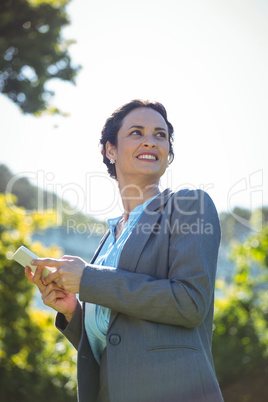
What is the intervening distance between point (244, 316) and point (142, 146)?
183 inches

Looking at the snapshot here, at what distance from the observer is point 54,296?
75.8 inches

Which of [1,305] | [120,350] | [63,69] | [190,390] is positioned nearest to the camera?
[190,390]

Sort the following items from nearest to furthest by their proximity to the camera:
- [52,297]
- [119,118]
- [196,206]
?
[196,206], [52,297], [119,118]

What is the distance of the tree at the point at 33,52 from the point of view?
5.29m

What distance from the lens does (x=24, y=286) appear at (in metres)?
5.35

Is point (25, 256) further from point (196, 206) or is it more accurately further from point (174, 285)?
point (196, 206)

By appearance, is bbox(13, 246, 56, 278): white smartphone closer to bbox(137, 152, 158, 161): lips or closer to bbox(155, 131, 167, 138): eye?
bbox(137, 152, 158, 161): lips

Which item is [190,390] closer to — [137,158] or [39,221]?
[137,158]

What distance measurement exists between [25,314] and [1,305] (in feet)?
1.22

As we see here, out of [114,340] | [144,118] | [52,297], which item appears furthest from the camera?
[144,118]

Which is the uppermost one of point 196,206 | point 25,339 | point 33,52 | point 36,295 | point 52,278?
point 33,52

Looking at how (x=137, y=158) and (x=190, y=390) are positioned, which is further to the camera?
(x=137, y=158)

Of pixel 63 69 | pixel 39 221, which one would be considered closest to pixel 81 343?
pixel 39 221

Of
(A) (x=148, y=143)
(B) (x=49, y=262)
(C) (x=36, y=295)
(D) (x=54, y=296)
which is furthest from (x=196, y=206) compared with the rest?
(C) (x=36, y=295)
